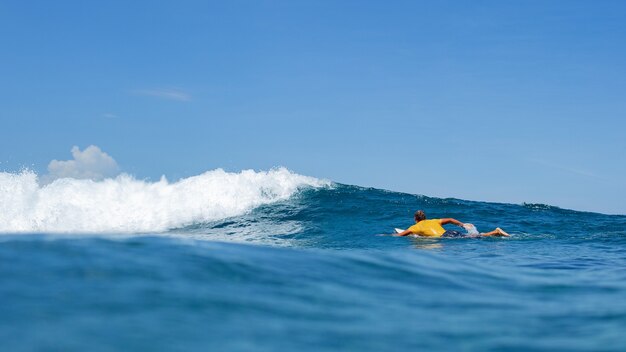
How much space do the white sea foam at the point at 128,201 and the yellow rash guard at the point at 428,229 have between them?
→ 924cm

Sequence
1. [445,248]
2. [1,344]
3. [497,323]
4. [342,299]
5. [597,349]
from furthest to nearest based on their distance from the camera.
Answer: [445,248] → [342,299] → [497,323] → [597,349] → [1,344]

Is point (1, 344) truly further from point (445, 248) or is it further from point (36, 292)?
point (445, 248)

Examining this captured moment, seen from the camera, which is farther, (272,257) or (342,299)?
(272,257)

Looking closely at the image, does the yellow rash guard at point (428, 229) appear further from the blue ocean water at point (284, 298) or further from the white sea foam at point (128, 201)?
the white sea foam at point (128, 201)

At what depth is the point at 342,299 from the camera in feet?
16.9

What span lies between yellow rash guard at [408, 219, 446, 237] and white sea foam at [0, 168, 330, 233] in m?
9.24

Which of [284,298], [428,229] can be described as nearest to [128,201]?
[428,229]

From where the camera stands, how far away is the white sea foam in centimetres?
2314

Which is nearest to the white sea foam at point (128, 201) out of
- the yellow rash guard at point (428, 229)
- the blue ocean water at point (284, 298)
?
the yellow rash guard at point (428, 229)

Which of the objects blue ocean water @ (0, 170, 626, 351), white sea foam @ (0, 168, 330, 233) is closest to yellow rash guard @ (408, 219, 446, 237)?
blue ocean water @ (0, 170, 626, 351)

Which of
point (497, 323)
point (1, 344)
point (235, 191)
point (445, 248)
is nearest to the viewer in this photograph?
point (1, 344)

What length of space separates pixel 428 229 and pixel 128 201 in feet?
47.2

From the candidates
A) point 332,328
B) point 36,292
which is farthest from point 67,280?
point 332,328

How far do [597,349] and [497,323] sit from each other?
815mm
